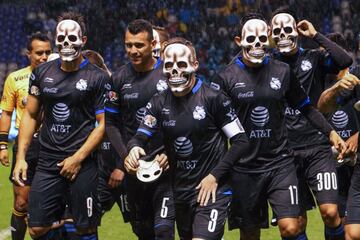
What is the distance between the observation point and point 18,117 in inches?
374

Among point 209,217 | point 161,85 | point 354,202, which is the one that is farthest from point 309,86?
point 209,217

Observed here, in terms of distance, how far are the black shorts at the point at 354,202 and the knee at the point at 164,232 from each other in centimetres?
152

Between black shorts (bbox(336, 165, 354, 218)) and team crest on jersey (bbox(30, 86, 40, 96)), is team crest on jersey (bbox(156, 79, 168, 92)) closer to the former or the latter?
team crest on jersey (bbox(30, 86, 40, 96))

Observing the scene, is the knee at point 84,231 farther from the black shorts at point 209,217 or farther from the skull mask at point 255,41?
the skull mask at point 255,41

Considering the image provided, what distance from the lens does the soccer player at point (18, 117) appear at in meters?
8.88

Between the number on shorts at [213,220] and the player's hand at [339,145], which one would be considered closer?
the number on shorts at [213,220]

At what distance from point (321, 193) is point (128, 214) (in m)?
1.91

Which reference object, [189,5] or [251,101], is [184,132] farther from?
[189,5]

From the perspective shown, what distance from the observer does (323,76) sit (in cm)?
823

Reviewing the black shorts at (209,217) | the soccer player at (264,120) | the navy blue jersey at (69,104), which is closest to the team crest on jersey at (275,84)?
the soccer player at (264,120)

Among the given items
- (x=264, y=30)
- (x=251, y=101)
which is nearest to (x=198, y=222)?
(x=251, y=101)

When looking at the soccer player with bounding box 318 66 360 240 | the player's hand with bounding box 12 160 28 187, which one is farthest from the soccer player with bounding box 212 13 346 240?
the player's hand with bounding box 12 160 28 187

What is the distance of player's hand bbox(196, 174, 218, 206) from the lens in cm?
666

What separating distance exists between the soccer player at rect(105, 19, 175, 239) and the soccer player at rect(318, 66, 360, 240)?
152 cm
